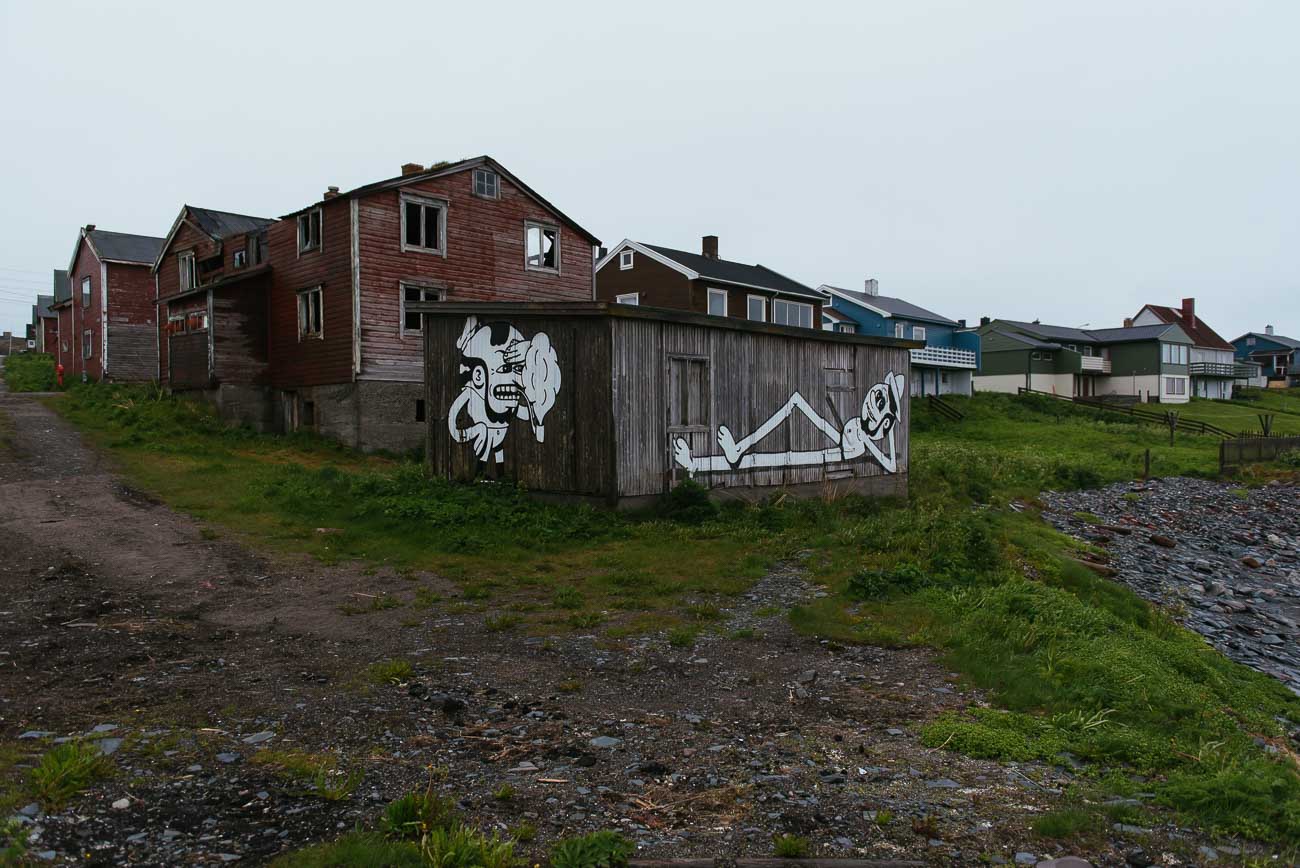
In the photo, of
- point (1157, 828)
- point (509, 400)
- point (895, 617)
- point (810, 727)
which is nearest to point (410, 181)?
point (509, 400)

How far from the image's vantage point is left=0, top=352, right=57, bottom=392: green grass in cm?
3707

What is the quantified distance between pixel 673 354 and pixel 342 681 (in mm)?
10078

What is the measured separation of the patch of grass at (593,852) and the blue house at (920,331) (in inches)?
1881

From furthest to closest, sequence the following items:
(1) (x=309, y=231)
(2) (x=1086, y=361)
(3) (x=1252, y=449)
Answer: (2) (x=1086, y=361) → (3) (x=1252, y=449) → (1) (x=309, y=231)

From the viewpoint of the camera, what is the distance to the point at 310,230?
27.2 metres

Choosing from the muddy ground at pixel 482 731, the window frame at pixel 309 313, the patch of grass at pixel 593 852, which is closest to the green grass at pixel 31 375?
the window frame at pixel 309 313

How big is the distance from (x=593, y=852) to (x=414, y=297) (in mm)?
24540

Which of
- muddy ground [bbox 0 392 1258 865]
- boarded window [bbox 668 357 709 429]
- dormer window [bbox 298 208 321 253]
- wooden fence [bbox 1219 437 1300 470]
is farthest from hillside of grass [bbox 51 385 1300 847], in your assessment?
wooden fence [bbox 1219 437 1300 470]

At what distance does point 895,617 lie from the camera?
9.75 metres

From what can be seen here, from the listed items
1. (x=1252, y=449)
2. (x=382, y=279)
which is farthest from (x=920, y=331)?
(x=382, y=279)

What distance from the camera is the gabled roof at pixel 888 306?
51.9 metres

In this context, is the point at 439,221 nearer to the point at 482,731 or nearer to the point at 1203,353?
the point at 482,731

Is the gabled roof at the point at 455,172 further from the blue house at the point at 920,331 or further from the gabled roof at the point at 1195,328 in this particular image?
the gabled roof at the point at 1195,328

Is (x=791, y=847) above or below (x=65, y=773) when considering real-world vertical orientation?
below
